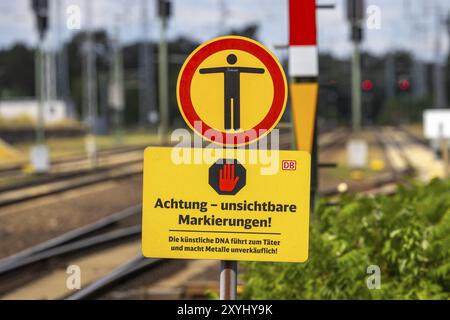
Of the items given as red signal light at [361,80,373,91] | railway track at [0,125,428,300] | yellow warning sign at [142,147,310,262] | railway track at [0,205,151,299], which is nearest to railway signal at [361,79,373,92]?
red signal light at [361,80,373,91]

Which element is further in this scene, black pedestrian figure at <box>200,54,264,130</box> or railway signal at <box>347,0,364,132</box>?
railway signal at <box>347,0,364,132</box>

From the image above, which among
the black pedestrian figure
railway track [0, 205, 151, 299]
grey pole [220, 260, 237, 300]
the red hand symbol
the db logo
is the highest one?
the black pedestrian figure

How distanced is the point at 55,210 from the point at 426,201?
10483 mm

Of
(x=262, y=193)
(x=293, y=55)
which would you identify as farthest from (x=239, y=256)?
(x=293, y=55)

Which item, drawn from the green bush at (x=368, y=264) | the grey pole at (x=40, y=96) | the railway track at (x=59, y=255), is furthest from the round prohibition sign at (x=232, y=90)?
the grey pole at (x=40, y=96)

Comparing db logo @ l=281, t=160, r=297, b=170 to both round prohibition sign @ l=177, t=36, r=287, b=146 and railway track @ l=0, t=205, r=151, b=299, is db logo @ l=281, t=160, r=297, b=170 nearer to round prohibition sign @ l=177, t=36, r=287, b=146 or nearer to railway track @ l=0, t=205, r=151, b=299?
round prohibition sign @ l=177, t=36, r=287, b=146

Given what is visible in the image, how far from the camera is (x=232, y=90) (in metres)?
3.45

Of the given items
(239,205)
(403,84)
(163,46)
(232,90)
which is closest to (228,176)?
(239,205)

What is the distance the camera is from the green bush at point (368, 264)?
575 centimetres

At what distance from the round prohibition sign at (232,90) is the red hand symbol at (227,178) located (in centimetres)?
10

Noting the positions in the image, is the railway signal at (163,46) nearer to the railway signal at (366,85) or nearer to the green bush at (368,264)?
the railway signal at (366,85)

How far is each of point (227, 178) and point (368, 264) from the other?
2826mm

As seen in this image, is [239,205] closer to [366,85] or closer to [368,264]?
[368,264]

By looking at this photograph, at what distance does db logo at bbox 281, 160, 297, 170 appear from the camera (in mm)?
3406
